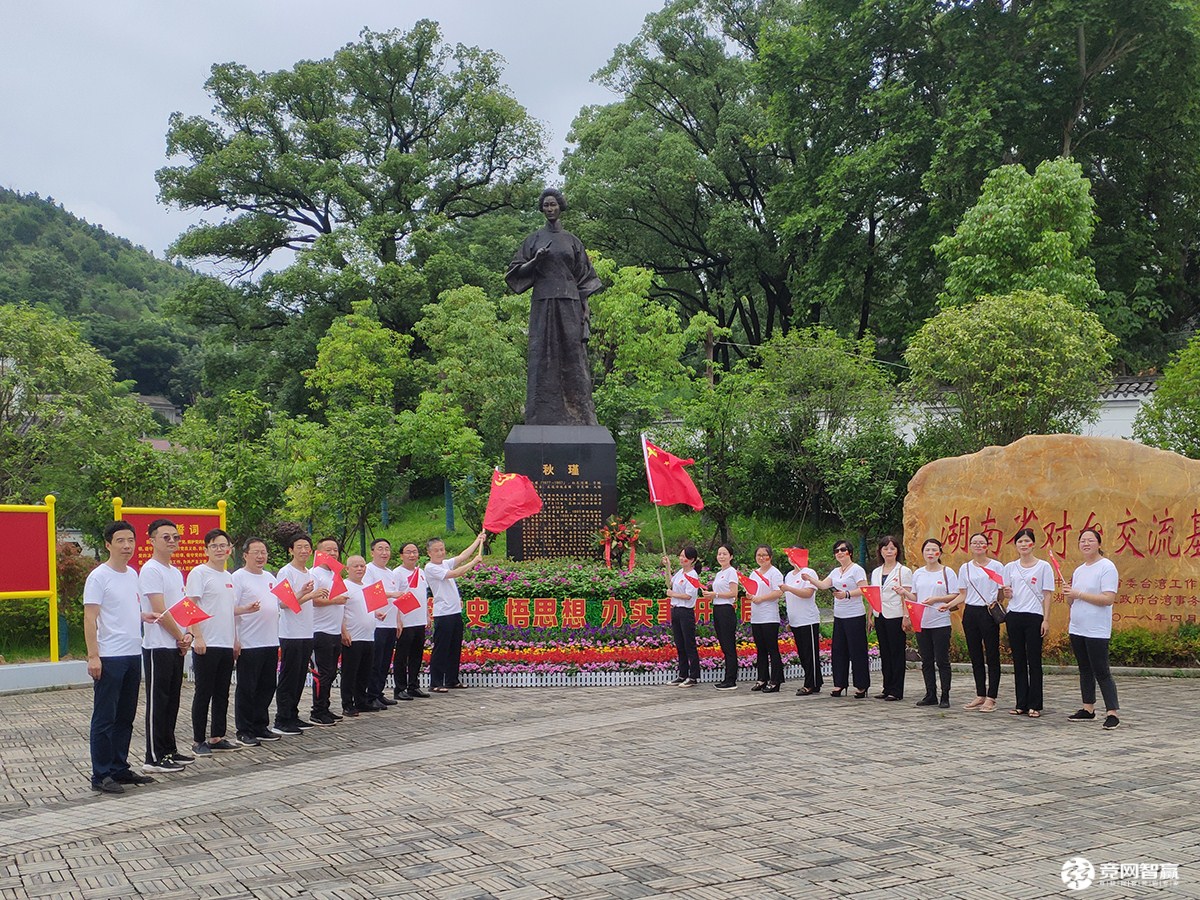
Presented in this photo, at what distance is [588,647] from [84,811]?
525cm

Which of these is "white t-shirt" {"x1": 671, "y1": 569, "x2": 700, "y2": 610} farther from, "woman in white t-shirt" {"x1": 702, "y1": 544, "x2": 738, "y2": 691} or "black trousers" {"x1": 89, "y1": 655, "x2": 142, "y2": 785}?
"black trousers" {"x1": 89, "y1": 655, "x2": 142, "y2": 785}

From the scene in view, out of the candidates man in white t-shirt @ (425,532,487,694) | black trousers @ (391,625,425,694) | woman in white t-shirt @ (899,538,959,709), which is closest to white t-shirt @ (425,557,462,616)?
man in white t-shirt @ (425,532,487,694)

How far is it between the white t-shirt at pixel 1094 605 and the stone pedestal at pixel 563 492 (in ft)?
19.3

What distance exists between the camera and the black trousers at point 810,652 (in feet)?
29.6

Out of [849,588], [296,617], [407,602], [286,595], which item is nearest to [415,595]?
[407,602]

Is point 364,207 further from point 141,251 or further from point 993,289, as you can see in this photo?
point 141,251

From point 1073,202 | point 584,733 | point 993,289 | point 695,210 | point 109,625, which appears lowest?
point 584,733

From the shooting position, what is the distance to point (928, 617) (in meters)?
8.30

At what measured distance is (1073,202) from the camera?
18391 mm

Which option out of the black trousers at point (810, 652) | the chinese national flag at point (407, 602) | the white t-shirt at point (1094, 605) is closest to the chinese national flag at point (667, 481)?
the black trousers at point (810, 652)

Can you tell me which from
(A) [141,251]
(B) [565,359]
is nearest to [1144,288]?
(B) [565,359]

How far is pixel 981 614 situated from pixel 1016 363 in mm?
8442

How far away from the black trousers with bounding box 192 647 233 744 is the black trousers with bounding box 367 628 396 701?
1.67 meters

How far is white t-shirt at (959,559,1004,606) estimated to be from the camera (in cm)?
801
